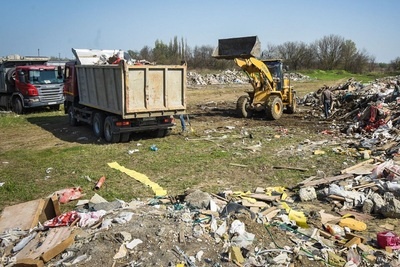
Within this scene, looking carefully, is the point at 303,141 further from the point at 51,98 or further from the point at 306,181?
the point at 51,98

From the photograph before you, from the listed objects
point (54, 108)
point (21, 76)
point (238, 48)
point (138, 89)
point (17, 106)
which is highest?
point (238, 48)

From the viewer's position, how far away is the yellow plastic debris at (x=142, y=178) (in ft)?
25.9

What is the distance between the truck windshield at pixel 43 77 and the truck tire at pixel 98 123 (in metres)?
8.13

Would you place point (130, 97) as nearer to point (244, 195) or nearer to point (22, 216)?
point (244, 195)

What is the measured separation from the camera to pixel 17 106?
2002cm

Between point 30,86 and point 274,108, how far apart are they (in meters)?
12.5

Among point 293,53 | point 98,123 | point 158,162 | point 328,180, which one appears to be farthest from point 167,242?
point 293,53

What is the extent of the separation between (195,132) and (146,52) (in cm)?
5037

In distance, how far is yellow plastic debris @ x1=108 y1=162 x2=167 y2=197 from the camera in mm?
7895

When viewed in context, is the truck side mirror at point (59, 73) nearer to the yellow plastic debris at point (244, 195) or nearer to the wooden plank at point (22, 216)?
the wooden plank at point (22, 216)

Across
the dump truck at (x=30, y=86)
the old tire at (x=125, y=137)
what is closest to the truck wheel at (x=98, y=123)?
the old tire at (x=125, y=137)

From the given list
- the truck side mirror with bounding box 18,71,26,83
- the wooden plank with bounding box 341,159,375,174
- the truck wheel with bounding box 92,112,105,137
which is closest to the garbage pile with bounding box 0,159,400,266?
the wooden plank with bounding box 341,159,375,174

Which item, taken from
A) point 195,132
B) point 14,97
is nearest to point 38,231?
point 195,132

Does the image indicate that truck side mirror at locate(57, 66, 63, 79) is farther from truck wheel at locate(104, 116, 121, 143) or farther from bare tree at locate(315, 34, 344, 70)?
bare tree at locate(315, 34, 344, 70)
